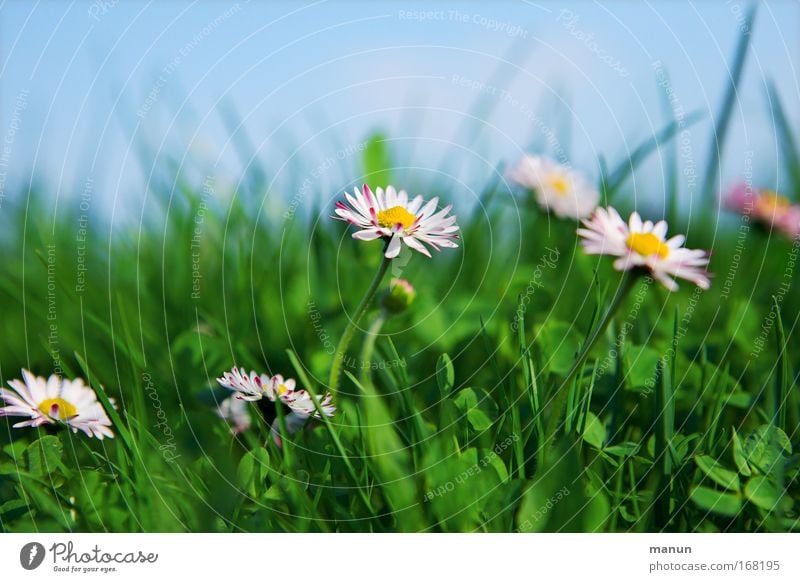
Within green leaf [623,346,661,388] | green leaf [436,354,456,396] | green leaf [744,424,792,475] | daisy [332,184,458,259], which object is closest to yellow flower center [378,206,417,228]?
daisy [332,184,458,259]

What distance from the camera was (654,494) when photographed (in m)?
0.63

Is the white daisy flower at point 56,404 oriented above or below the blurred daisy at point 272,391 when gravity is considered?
below

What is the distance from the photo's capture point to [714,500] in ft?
2.05

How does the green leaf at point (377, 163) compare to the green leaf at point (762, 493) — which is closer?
the green leaf at point (762, 493)

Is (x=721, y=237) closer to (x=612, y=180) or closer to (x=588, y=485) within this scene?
(x=612, y=180)

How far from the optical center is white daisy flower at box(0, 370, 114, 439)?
67cm

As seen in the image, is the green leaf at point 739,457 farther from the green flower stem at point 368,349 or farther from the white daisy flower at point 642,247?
the green flower stem at point 368,349

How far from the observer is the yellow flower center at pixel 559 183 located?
82 centimetres

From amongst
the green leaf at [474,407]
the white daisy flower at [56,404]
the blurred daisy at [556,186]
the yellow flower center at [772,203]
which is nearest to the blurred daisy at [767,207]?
the yellow flower center at [772,203]

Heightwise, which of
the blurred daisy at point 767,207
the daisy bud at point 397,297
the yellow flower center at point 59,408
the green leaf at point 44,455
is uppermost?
the blurred daisy at point 767,207

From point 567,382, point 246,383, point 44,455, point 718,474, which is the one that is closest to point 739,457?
point 718,474

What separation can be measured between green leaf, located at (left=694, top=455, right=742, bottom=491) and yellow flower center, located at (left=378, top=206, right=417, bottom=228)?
287mm

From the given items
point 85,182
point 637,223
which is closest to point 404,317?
point 637,223
